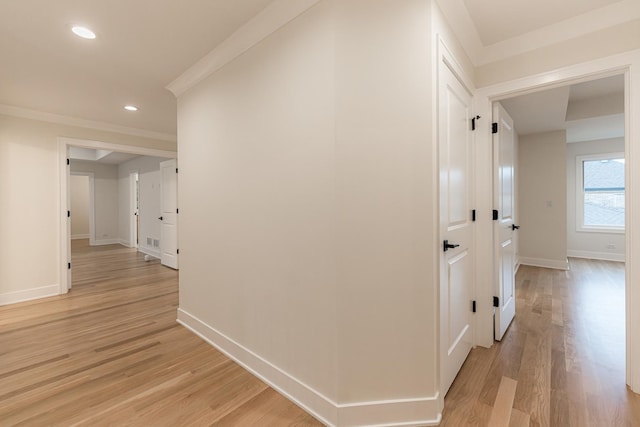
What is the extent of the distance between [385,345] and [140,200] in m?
7.46

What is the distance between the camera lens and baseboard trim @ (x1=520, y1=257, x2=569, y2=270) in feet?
16.8

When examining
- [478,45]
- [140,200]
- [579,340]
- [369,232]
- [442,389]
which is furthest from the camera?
[140,200]

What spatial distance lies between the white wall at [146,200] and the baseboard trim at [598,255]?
9254mm

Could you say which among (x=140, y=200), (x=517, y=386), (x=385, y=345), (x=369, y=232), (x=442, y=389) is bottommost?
(x=517, y=386)

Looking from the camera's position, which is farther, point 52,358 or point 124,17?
point 52,358

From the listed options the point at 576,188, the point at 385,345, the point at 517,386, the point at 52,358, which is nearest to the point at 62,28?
the point at 52,358

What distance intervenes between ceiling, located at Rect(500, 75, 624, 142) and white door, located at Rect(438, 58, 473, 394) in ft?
6.06

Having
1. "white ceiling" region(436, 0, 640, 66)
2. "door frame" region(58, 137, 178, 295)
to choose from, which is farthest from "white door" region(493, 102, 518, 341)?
"door frame" region(58, 137, 178, 295)

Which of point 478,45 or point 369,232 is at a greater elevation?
point 478,45

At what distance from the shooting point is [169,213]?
17.4ft

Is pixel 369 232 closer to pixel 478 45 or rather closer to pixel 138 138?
pixel 478 45

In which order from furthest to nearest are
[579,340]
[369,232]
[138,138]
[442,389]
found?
[138,138] → [579,340] → [442,389] → [369,232]

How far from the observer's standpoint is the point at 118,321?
9.70 ft

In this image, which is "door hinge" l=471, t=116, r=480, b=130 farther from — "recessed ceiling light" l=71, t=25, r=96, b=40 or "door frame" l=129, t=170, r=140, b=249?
"door frame" l=129, t=170, r=140, b=249
